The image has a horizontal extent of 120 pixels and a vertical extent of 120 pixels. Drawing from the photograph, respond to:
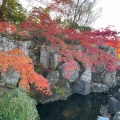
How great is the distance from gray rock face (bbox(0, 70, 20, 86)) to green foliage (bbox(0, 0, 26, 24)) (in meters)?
3.74

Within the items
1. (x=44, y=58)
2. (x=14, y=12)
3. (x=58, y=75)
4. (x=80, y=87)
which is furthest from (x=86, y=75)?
(x=14, y=12)

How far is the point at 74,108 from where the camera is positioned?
13188 millimetres

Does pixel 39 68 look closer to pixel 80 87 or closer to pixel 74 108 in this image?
pixel 74 108

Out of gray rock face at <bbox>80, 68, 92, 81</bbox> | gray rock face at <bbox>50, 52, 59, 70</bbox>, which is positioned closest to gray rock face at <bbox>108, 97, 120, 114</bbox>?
gray rock face at <bbox>80, 68, 92, 81</bbox>

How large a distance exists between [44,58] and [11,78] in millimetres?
4288

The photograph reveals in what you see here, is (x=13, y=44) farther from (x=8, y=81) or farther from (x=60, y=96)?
(x=60, y=96)

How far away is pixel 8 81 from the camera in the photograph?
11344mm

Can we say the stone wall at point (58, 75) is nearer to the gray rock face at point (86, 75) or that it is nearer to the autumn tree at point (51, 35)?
the gray rock face at point (86, 75)

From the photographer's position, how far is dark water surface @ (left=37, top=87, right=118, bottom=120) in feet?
37.6

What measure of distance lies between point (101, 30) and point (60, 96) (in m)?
5.54

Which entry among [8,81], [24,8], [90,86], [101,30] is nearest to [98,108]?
[90,86]

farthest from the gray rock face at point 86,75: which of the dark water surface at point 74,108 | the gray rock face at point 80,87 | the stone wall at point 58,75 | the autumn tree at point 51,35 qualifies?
the dark water surface at point 74,108

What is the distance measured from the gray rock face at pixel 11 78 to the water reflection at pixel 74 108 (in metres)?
2.28

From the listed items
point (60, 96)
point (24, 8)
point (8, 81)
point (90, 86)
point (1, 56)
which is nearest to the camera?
point (1, 56)
